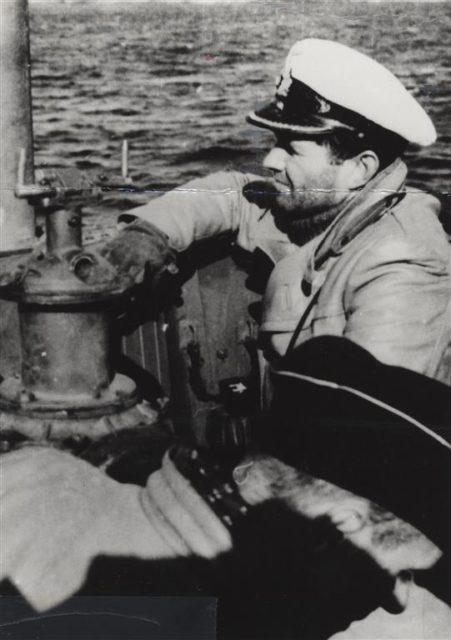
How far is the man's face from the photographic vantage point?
2.71 metres

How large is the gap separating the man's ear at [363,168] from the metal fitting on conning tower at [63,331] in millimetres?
880

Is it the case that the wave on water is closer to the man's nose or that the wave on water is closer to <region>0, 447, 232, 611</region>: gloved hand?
the man's nose

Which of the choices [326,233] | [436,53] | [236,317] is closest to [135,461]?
[236,317]

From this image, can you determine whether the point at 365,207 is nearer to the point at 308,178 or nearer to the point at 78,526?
the point at 308,178

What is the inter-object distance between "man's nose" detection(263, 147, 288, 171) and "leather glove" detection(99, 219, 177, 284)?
495mm

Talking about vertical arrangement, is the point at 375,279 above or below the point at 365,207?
below

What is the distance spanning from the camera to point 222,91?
2.83 m

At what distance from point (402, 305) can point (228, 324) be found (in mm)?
1016

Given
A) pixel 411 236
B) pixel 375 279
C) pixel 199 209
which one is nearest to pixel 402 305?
pixel 375 279

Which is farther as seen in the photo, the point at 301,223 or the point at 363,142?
the point at 301,223

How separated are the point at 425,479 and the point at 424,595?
1.12ft

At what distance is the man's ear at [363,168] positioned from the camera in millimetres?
2682

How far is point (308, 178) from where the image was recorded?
274cm

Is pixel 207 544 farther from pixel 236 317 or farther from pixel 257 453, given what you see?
pixel 236 317
